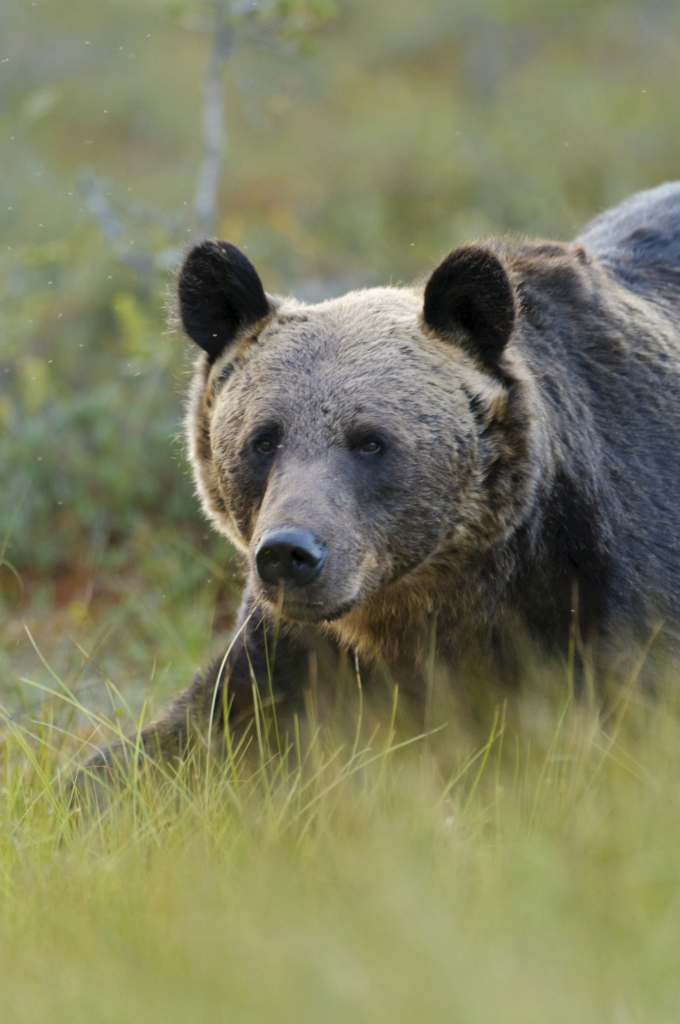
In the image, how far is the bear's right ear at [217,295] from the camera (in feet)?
11.5

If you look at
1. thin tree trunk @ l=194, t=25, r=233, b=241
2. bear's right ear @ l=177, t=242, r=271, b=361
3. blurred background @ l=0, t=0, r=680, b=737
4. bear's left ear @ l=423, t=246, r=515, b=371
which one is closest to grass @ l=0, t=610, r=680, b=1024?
blurred background @ l=0, t=0, r=680, b=737

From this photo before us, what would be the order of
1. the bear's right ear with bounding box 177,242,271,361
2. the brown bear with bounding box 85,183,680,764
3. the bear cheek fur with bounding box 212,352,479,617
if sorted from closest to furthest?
the bear cheek fur with bounding box 212,352,479,617
the brown bear with bounding box 85,183,680,764
the bear's right ear with bounding box 177,242,271,361

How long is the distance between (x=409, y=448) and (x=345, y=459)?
0.18 metres

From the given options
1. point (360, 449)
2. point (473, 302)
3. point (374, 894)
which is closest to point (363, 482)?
point (360, 449)

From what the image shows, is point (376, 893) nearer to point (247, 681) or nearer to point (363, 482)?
point (363, 482)

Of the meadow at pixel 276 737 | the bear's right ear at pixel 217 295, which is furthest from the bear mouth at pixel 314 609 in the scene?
the bear's right ear at pixel 217 295

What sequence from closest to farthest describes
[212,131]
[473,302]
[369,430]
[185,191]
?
1. [369,430]
2. [473,302]
3. [212,131]
4. [185,191]

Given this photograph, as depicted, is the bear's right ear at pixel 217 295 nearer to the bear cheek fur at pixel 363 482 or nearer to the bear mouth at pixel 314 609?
the bear cheek fur at pixel 363 482

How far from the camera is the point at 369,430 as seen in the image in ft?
10.3

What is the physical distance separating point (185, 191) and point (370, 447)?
1283cm

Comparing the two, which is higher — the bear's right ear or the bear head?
the bear's right ear

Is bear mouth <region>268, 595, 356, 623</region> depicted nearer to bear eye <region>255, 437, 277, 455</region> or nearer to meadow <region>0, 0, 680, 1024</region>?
meadow <region>0, 0, 680, 1024</region>

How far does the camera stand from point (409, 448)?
317 centimetres

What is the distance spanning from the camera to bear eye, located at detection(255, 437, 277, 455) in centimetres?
322
